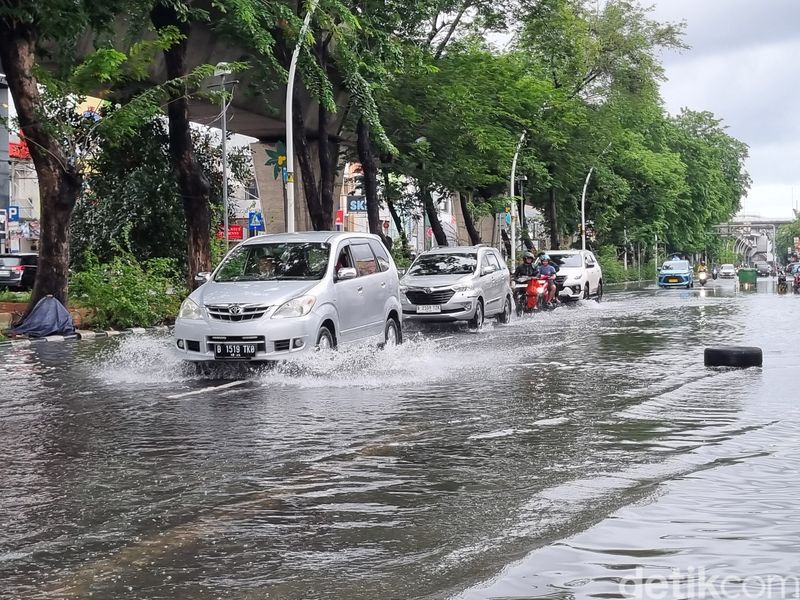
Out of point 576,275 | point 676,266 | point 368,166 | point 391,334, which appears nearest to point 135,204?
point 368,166

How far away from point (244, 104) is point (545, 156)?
22428 millimetres

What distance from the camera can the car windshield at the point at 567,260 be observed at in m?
40.6

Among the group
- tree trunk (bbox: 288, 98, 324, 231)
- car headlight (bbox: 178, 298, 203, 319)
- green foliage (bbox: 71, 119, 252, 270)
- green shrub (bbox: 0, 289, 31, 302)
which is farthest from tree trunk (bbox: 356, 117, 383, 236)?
car headlight (bbox: 178, 298, 203, 319)

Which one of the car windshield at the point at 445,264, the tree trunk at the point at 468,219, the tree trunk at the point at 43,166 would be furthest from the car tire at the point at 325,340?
the tree trunk at the point at 468,219

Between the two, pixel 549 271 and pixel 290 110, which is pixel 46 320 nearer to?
pixel 290 110

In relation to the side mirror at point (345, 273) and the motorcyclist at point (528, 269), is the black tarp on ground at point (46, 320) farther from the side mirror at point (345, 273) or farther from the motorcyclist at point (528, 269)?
the motorcyclist at point (528, 269)

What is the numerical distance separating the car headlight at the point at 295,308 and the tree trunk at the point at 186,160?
13609 mm

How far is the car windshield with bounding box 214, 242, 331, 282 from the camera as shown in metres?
15.5

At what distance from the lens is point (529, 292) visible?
108 feet

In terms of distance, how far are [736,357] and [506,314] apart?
12.3 metres

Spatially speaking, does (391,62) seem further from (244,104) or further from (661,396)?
(661,396)

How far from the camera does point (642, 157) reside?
2741 inches

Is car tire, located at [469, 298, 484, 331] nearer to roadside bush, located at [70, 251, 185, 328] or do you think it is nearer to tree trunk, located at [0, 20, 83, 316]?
roadside bush, located at [70, 251, 185, 328]

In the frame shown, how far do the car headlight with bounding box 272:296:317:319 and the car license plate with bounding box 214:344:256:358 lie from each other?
18.4 inches
